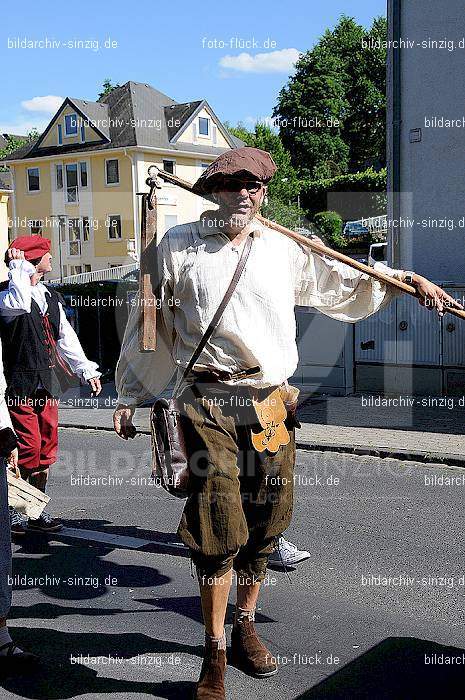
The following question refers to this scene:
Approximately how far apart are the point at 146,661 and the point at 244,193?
86.0 inches

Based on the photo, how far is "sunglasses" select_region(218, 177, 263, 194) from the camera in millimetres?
3795

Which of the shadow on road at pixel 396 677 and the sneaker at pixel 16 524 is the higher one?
the shadow on road at pixel 396 677

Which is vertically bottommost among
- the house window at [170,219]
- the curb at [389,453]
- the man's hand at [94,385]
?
the curb at [389,453]

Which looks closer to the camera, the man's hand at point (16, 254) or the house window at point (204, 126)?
the man's hand at point (16, 254)

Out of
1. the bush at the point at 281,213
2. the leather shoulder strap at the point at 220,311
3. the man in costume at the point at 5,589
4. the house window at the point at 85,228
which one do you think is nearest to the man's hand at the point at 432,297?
the leather shoulder strap at the point at 220,311

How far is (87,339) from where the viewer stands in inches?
669

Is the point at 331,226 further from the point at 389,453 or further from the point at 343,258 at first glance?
the point at 343,258

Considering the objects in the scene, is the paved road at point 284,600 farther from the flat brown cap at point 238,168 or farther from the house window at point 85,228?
the house window at point 85,228

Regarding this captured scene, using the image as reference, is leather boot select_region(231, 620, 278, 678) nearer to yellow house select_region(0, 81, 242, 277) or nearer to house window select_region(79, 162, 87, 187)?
yellow house select_region(0, 81, 242, 277)

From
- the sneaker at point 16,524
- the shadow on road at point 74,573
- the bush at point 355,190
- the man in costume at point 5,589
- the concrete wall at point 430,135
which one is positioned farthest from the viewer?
the bush at point 355,190

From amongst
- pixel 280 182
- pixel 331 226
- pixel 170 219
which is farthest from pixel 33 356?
pixel 280 182

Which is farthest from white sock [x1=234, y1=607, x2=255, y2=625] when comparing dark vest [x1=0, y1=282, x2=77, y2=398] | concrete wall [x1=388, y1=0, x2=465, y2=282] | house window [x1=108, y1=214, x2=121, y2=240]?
house window [x1=108, y1=214, x2=121, y2=240]

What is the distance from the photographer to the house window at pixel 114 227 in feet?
149

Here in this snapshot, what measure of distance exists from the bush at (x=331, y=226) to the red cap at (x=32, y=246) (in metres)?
Answer: 37.4
